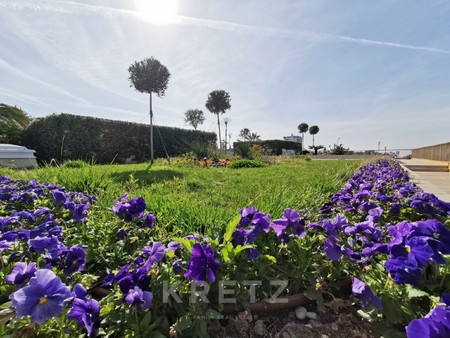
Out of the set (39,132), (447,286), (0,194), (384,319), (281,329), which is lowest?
(281,329)

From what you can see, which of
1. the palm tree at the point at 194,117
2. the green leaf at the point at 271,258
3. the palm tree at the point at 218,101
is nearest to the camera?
the green leaf at the point at 271,258

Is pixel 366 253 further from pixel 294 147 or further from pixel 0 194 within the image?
pixel 294 147

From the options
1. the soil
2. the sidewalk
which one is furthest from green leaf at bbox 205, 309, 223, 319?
the sidewalk

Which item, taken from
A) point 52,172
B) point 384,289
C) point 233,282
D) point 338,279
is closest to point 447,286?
point 384,289

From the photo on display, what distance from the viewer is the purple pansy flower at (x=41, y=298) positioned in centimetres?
72

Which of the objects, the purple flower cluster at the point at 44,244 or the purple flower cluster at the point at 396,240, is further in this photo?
the purple flower cluster at the point at 44,244

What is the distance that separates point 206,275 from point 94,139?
12.1 m

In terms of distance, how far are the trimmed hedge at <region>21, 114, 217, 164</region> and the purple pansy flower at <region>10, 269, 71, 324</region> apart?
870cm

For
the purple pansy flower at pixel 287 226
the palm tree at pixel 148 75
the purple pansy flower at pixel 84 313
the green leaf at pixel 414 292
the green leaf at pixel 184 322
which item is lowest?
the green leaf at pixel 184 322

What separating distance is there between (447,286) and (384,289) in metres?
0.23

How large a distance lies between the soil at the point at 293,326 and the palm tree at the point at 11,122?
12.7 m

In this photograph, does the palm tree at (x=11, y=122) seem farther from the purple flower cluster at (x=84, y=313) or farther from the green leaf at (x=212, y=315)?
the green leaf at (x=212, y=315)

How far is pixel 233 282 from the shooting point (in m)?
1.13

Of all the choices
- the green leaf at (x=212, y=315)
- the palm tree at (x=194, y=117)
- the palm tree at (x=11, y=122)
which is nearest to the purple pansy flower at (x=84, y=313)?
the green leaf at (x=212, y=315)
